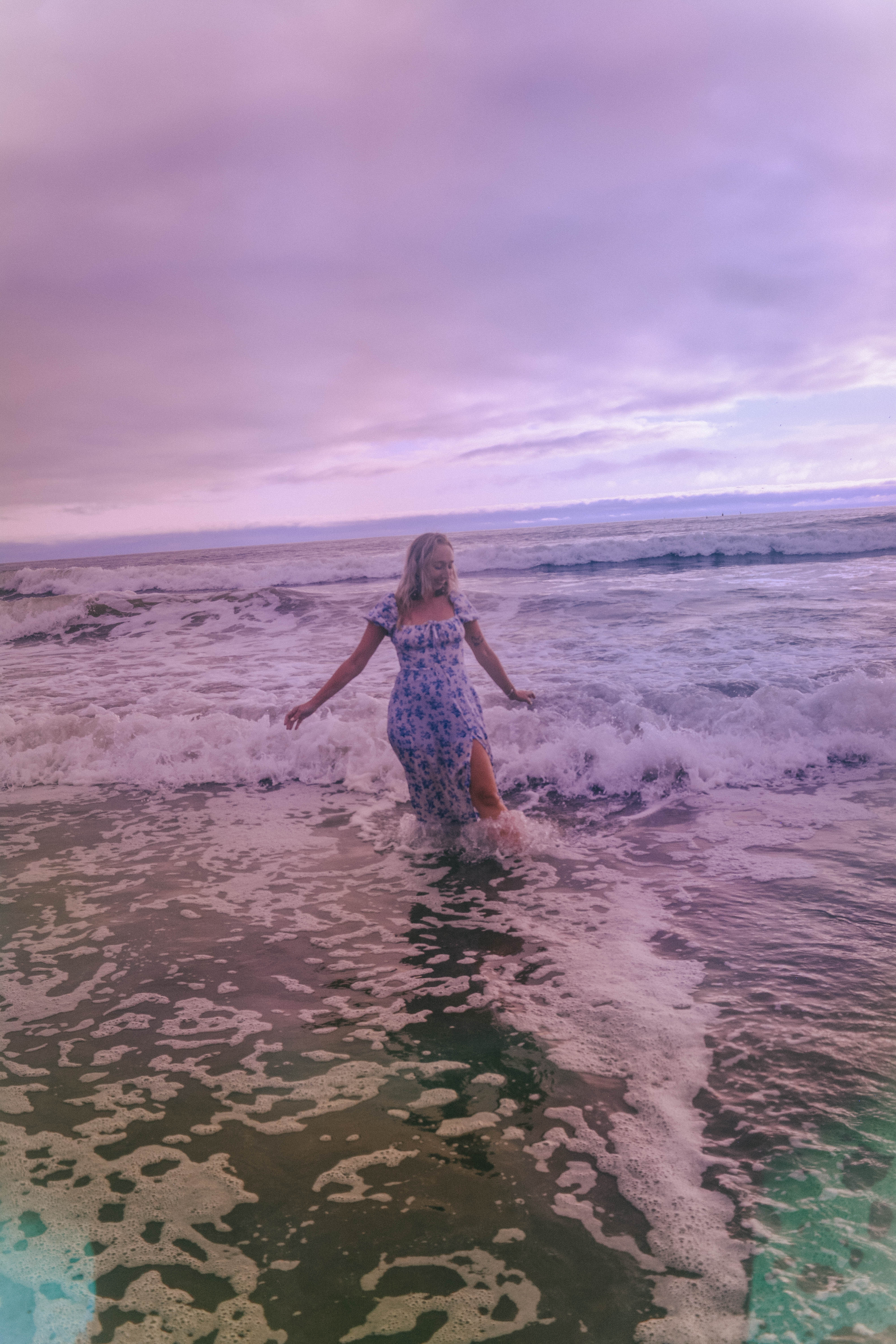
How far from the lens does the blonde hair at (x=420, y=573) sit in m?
4.94

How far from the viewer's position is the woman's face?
194 inches

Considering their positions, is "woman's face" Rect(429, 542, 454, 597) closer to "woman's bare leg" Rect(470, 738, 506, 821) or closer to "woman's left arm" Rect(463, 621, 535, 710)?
"woman's left arm" Rect(463, 621, 535, 710)

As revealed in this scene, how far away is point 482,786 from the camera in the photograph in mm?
4984

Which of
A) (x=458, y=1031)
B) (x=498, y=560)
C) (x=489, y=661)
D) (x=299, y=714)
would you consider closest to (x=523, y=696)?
(x=489, y=661)

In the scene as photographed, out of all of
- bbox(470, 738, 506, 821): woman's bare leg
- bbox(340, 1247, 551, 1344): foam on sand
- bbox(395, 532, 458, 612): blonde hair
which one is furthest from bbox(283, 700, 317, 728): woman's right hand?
bbox(340, 1247, 551, 1344): foam on sand

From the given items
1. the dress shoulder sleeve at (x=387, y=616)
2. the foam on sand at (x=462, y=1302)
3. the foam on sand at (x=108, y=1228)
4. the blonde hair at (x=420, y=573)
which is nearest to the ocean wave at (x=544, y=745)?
the dress shoulder sleeve at (x=387, y=616)

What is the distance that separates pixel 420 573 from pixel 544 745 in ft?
8.97

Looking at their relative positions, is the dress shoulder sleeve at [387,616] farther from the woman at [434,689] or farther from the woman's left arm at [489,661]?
the woman's left arm at [489,661]

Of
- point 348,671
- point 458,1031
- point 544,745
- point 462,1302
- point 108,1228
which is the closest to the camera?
point 462,1302

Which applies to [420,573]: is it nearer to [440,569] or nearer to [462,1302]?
[440,569]

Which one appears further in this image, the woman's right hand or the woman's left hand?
the woman's left hand

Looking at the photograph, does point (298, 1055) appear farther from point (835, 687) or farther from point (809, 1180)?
point (835, 687)

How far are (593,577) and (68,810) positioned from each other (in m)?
19.0

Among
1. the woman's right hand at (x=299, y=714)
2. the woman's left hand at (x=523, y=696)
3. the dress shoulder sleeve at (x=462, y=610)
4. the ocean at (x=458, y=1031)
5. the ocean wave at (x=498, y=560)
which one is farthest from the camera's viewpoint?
the ocean wave at (x=498, y=560)
